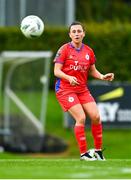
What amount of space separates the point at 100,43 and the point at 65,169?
24.1 metres

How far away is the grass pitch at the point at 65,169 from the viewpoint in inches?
529

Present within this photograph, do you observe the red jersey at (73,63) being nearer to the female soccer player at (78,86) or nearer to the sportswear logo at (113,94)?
the female soccer player at (78,86)

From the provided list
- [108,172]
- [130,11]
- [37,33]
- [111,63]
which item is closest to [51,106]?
[111,63]

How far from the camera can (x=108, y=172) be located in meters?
13.9

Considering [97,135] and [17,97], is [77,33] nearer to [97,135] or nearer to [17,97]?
[97,135]

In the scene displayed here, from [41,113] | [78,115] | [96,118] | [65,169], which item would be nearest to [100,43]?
[41,113]

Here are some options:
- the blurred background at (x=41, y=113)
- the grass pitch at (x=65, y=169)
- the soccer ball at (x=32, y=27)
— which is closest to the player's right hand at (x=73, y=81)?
→ the grass pitch at (x=65, y=169)

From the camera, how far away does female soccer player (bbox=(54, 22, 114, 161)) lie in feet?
55.5

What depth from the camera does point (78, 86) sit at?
17.1 meters

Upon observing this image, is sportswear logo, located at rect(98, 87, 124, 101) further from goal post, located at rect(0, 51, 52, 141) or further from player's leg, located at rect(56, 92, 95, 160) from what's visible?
player's leg, located at rect(56, 92, 95, 160)

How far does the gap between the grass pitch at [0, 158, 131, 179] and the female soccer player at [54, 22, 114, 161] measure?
1103 millimetres

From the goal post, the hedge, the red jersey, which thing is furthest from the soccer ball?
the hedge

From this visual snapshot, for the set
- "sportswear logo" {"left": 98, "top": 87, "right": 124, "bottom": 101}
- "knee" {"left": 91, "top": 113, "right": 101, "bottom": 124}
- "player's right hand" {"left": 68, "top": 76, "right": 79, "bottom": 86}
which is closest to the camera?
"player's right hand" {"left": 68, "top": 76, "right": 79, "bottom": 86}

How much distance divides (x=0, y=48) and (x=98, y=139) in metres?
21.5
